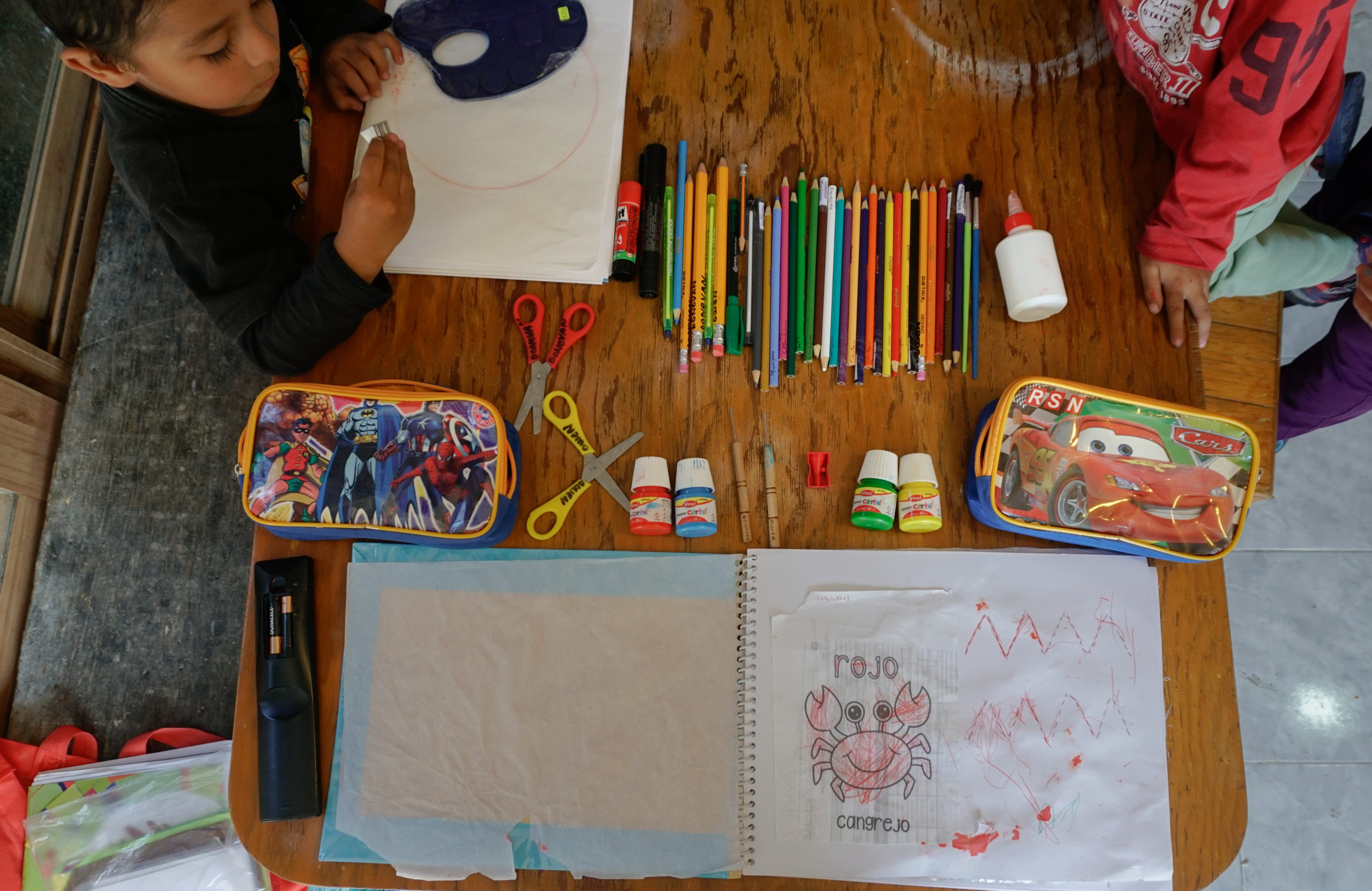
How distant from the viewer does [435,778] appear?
77cm

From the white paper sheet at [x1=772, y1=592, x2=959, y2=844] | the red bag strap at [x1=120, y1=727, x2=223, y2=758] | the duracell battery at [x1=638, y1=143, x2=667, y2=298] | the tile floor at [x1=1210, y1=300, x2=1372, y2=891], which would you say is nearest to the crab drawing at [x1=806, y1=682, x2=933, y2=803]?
the white paper sheet at [x1=772, y1=592, x2=959, y2=844]

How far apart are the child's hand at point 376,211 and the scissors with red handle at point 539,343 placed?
148 mm

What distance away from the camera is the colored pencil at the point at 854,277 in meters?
0.86

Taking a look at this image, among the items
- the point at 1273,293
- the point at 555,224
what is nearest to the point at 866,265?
the point at 555,224

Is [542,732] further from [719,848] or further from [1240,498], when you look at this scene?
[1240,498]

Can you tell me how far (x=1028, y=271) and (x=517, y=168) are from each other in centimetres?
58

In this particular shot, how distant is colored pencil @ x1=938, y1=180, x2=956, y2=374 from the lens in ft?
2.83

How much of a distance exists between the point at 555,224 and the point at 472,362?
0.19m

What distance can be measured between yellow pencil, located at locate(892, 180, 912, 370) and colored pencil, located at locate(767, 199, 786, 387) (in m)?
0.13

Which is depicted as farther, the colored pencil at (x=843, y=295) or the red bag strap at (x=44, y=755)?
the red bag strap at (x=44, y=755)

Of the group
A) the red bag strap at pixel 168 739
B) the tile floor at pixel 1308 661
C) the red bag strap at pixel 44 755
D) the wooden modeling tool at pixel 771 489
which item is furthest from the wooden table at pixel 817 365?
the tile floor at pixel 1308 661

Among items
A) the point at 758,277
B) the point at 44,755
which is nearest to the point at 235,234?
the point at 758,277

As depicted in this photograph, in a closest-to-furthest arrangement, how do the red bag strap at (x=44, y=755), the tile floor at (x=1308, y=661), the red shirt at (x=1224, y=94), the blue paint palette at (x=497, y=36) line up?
the red shirt at (x=1224, y=94), the blue paint palette at (x=497, y=36), the red bag strap at (x=44, y=755), the tile floor at (x=1308, y=661)

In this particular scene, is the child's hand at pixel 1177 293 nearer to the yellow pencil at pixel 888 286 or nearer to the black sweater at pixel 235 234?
the yellow pencil at pixel 888 286
